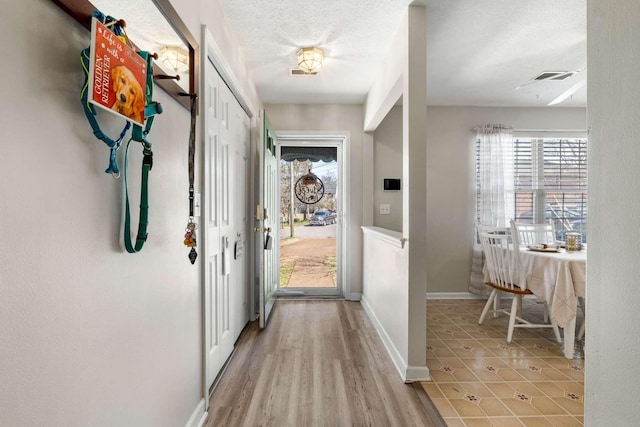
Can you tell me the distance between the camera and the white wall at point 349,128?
3.77m

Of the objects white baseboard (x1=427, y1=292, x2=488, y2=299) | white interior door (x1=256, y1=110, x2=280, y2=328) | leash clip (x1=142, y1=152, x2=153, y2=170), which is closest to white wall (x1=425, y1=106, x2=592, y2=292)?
white baseboard (x1=427, y1=292, x2=488, y2=299)

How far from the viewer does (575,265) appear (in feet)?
7.84

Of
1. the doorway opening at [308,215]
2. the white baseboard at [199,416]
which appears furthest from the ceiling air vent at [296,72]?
the white baseboard at [199,416]

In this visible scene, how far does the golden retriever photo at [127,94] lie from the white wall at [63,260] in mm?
69

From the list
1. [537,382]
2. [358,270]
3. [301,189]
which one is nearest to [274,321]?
[358,270]

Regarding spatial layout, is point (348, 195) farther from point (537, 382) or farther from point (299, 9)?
point (537, 382)

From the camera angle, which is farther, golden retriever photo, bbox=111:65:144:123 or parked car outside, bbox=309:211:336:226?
parked car outside, bbox=309:211:336:226

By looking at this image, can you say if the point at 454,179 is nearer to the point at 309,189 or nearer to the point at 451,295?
the point at 451,295

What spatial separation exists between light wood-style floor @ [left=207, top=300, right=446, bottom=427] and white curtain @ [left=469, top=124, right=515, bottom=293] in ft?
6.09

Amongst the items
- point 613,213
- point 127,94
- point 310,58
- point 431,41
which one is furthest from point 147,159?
point 431,41

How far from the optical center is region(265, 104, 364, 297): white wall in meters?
3.77

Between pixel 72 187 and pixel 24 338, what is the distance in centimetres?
35

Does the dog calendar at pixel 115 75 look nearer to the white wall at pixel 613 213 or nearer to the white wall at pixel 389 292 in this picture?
the white wall at pixel 613 213

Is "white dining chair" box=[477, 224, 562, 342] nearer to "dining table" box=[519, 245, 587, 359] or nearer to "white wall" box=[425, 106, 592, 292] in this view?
"dining table" box=[519, 245, 587, 359]
